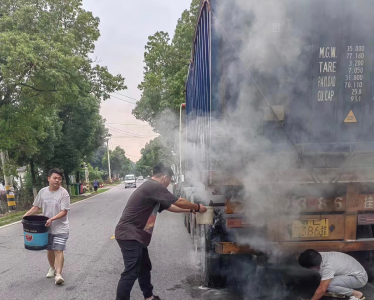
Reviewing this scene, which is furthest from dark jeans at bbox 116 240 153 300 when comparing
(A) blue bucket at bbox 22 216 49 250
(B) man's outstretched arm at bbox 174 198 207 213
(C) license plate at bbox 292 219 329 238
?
(A) blue bucket at bbox 22 216 49 250

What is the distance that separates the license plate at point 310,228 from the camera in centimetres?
338

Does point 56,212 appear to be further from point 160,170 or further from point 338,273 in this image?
point 338,273

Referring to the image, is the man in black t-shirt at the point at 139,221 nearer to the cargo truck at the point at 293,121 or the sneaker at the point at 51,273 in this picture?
the cargo truck at the point at 293,121

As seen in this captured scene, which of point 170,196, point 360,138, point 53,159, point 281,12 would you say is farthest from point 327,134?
point 53,159

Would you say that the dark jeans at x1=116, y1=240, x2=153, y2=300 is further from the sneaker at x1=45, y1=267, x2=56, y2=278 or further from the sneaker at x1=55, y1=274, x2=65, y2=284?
the sneaker at x1=45, y1=267, x2=56, y2=278

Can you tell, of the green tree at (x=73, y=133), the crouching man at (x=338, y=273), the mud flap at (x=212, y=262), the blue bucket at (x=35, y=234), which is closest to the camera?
the crouching man at (x=338, y=273)

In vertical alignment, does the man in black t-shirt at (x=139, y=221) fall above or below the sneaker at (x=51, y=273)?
above

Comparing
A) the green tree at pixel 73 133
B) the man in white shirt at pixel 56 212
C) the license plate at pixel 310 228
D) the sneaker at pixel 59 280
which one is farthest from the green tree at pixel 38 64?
the license plate at pixel 310 228

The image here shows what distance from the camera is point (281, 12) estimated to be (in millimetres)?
3615

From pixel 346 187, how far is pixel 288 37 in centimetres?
156

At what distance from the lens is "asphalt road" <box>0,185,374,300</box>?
4.23 meters

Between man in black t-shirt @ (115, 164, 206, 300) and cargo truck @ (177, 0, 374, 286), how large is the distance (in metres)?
0.48

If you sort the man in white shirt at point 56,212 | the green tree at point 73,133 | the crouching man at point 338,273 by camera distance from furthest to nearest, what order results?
the green tree at point 73,133 → the man in white shirt at point 56,212 → the crouching man at point 338,273

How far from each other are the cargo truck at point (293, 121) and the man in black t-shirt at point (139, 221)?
48 cm
